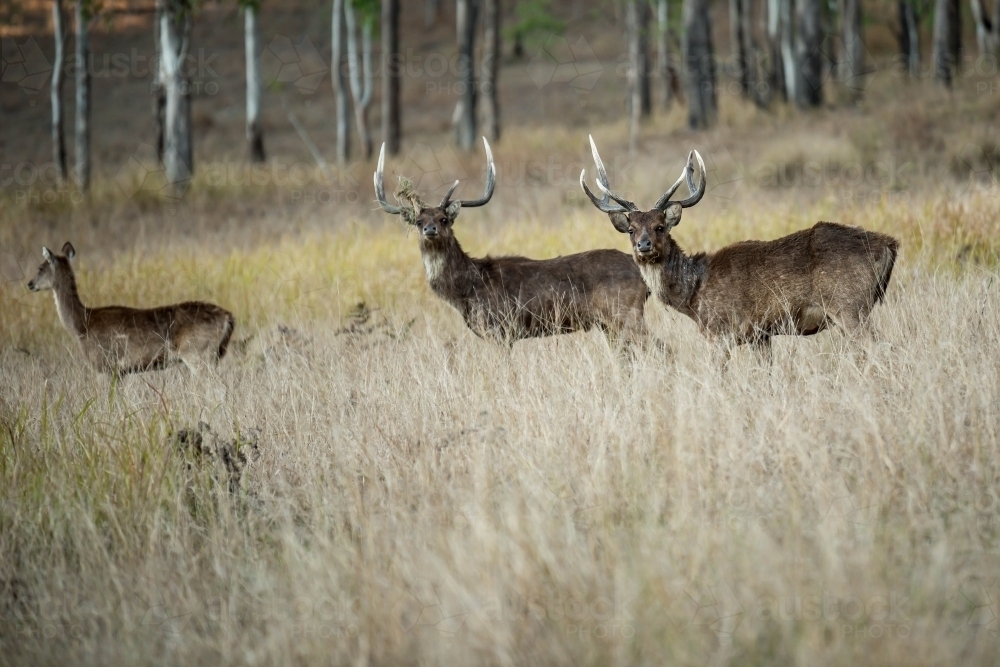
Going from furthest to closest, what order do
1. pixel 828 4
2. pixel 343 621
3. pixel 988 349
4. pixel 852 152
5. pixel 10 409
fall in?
pixel 828 4
pixel 852 152
pixel 10 409
pixel 988 349
pixel 343 621

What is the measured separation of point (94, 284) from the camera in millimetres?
10805

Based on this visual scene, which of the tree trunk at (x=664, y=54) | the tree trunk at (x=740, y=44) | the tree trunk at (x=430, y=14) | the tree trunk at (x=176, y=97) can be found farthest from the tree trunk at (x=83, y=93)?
→ the tree trunk at (x=430, y=14)

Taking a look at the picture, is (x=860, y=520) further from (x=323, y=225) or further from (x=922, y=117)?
(x=922, y=117)

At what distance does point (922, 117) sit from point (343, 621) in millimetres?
14949

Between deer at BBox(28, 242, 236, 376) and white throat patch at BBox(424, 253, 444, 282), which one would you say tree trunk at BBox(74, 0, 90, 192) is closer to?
deer at BBox(28, 242, 236, 376)

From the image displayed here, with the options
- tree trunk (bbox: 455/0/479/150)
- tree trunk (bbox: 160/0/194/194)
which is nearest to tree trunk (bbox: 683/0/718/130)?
tree trunk (bbox: 455/0/479/150)

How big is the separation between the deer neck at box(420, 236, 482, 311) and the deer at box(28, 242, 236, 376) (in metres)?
1.59

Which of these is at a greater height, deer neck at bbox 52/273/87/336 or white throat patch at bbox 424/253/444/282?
white throat patch at bbox 424/253/444/282

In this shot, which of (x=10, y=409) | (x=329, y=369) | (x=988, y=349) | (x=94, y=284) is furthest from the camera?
(x=94, y=284)

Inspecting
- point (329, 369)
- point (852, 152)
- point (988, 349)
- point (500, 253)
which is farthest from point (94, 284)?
point (852, 152)

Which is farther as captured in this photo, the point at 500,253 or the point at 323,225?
the point at 323,225

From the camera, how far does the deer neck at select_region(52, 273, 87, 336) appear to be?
8.60m

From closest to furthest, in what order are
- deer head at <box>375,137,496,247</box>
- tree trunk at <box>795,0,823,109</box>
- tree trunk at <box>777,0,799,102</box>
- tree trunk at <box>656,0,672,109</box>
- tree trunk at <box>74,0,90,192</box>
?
deer head at <box>375,137,496,247</box>
tree trunk at <box>795,0,823,109</box>
tree trunk at <box>74,0,90,192</box>
tree trunk at <box>777,0,799,102</box>
tree trunk at <box>656,0,672,109</box>

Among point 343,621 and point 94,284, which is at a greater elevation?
point 94,284
